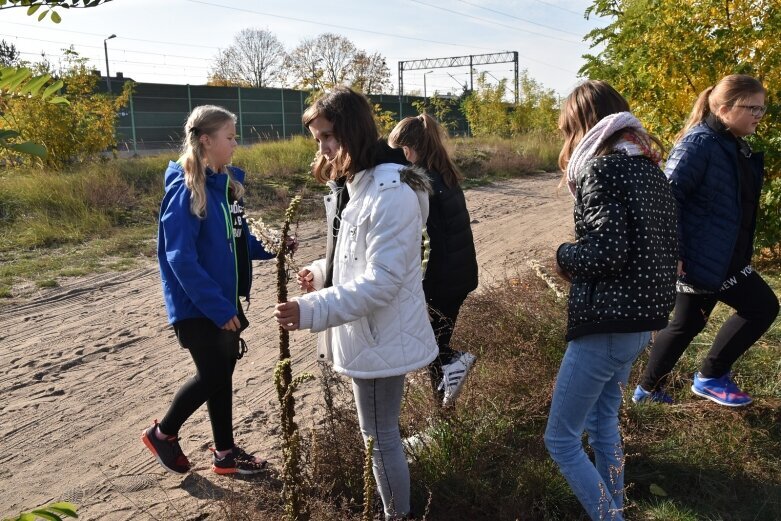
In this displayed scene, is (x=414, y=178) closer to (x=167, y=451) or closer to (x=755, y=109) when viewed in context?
(x=167, y=451)

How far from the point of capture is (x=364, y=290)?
95.1 inches

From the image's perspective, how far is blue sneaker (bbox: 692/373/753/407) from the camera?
3873 millimetres

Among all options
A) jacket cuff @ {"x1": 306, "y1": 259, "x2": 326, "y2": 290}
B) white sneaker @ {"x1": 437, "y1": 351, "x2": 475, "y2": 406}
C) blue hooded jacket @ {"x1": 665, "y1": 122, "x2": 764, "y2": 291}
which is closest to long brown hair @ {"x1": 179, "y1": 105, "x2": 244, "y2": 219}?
jacket cuff @ {"x1": 306, "y1": 259, "x2": 326, "y2": 290}

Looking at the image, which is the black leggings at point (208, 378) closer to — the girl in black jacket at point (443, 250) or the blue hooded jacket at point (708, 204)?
the girl in black jacket at point (443, 250)

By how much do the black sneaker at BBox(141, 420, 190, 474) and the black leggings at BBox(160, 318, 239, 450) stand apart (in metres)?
0.06

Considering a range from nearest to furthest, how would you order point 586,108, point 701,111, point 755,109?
point 586,108
point 755,109
point 701,111

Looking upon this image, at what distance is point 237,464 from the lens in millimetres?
3506

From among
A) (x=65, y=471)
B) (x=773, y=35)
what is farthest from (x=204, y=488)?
(x=773, y=35)

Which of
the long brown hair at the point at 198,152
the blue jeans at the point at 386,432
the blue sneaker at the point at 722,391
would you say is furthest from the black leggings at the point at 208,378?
the blue sneaker at the point at 722,391

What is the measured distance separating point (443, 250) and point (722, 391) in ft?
5.84

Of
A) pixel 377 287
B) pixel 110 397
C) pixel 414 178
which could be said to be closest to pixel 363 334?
pixel 377 287

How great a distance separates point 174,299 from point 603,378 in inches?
75.9

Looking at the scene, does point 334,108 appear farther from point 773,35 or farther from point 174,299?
point 773,35

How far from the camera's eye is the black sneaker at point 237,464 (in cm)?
349
